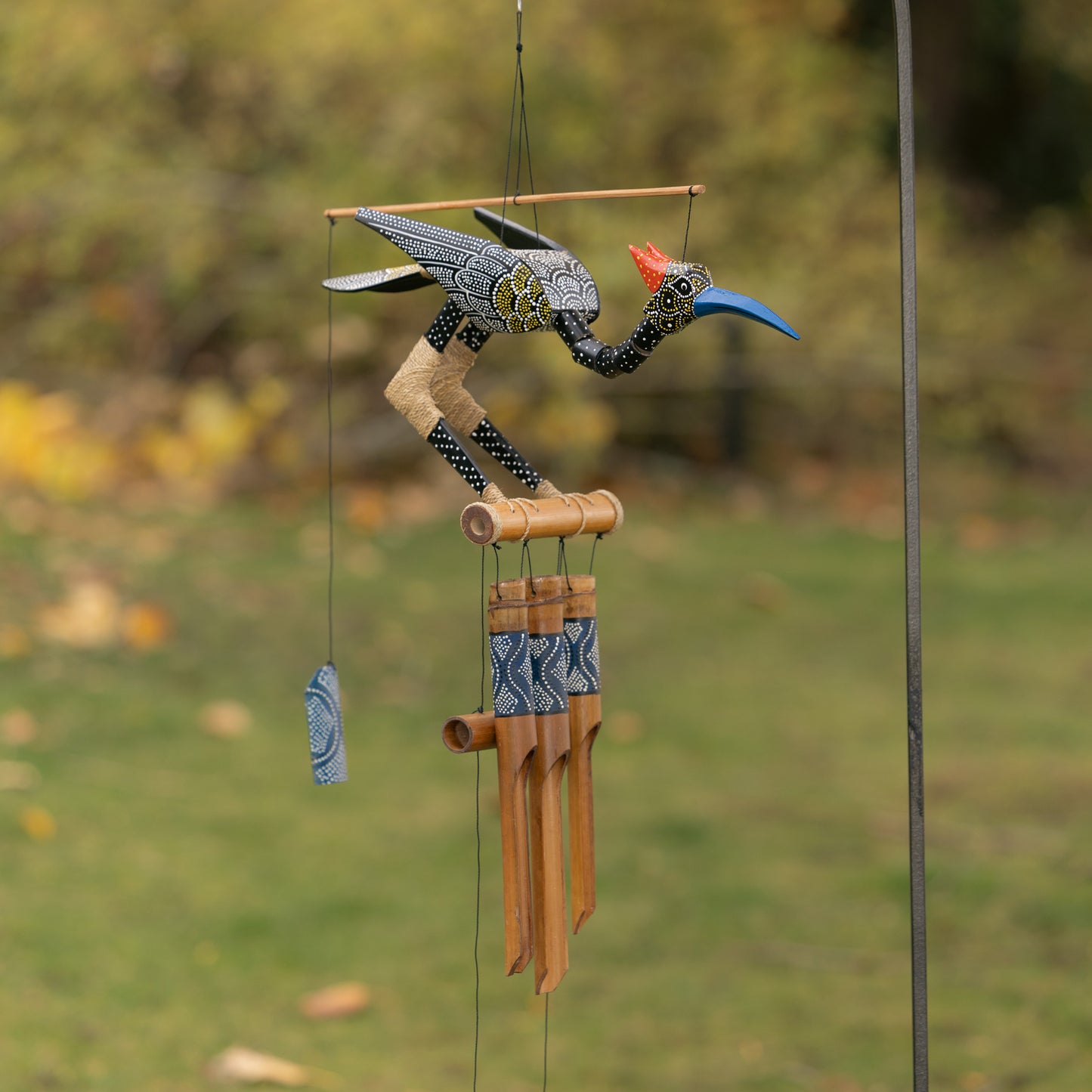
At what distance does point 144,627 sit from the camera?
5480 millimetres

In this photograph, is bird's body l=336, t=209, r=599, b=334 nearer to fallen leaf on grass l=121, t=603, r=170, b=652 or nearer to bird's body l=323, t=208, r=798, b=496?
bird's body l=323, t=208, r=798, b=496

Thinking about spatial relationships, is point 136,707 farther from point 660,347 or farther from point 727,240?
point 727,240

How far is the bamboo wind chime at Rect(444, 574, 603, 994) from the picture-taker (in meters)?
2.09

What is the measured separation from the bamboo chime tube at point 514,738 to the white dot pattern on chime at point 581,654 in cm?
9

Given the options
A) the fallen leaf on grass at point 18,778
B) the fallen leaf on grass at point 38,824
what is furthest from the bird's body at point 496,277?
the fallen leaf on grass at point 18,778

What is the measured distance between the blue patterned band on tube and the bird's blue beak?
2.82 ft

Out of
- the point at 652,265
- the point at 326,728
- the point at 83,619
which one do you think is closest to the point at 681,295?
the point at 652,265

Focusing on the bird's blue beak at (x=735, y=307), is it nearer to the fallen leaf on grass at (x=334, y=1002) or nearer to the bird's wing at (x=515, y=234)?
the bird's wing at (x=515, y=234)

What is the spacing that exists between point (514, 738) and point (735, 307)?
0.67 metres

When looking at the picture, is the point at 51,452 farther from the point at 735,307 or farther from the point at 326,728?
the point at 735,307

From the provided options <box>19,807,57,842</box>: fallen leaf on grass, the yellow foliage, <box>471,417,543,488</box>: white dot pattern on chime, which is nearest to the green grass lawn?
<box>19,807,57,842</box>: fallen leaf on grass

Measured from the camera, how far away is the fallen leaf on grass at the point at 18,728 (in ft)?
15.1

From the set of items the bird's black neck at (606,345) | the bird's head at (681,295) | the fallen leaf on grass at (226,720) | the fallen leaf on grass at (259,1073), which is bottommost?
the fallen leaf on grass at (259,1073)

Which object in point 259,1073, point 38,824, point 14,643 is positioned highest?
point 14,643
